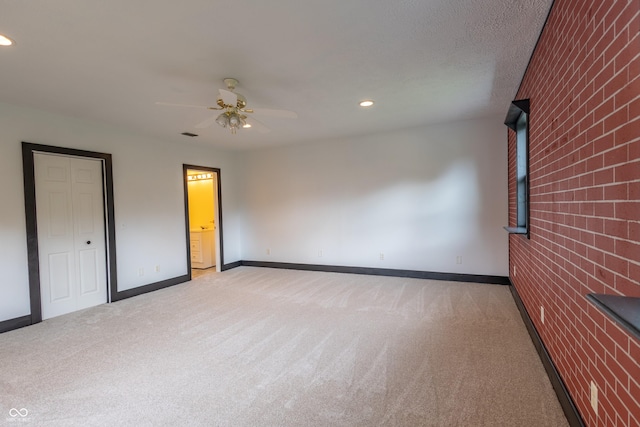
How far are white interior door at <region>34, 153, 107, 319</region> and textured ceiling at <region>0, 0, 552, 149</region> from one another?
0.74m

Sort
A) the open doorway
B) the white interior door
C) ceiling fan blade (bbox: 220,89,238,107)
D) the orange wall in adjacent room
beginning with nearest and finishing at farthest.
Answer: ceiling fan blade (bbox: 220,89,238,107) < the white interior door < the open doorway < the orange wall in adjacent room

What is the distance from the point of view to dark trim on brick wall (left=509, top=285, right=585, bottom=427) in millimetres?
1662

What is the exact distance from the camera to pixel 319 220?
19.2 ft

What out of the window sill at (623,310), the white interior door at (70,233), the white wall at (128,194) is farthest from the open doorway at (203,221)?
the window sill at (623,310)

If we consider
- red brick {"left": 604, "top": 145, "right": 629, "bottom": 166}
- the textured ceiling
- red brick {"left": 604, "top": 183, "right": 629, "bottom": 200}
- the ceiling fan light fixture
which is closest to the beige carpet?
red brick {"left": 604, "top": 183, "right": 629, "bottom": 200}

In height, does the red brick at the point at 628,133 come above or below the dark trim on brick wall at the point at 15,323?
above

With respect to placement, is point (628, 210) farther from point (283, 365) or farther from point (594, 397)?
point (283, 365)

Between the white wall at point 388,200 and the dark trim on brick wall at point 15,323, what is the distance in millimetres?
3653

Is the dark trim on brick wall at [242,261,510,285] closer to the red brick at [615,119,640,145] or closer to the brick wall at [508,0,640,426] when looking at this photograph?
the brick wall at [508,0,640,426]

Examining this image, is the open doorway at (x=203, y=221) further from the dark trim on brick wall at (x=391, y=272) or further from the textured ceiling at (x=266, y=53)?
the textured ceiling at (x=266, y=53)

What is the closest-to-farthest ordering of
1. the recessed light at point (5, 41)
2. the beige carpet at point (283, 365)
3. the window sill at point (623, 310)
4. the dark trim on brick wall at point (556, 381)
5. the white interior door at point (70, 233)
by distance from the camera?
the window sill at point (623, 310) → the dark trim on brick wall at point (556, 381) → the beige carpet at point (283, 365) → the recessed light at point (5, 41) → the white interior door at point (70, 233)

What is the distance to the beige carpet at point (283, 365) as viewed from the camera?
188 cm

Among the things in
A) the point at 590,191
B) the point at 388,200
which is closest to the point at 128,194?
the point at 388,200

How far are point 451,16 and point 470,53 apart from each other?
0.61 metres
